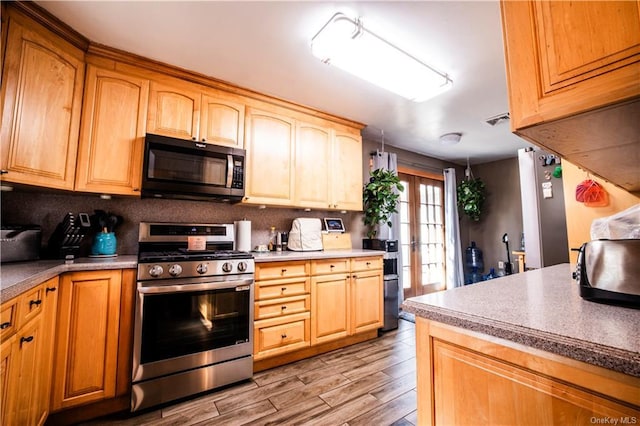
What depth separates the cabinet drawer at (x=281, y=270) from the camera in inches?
87.3

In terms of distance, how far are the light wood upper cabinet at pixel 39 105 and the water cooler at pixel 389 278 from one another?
9.19 ft

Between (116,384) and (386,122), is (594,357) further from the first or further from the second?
(386,122)

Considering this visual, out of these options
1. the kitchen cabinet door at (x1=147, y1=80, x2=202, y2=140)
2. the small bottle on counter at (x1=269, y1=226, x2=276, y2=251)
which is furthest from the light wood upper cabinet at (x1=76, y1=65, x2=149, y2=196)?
the small bottle on counter at (x1=269, y1=226, x2=276, y2=251)

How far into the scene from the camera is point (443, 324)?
2.50 feet

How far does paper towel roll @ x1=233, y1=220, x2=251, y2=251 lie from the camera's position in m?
2.54

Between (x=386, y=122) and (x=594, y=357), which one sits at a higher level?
(x=386, y=122)

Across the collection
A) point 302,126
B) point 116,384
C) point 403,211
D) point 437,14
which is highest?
point 437,14

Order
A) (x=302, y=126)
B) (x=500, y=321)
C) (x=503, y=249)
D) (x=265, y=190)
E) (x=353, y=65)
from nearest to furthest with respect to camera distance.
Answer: (x=500, y=321), (x=353, y=65), (x=265, y=190), (x=302, y=126), (x=503, y=249)

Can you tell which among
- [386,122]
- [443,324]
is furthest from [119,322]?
[386,122]

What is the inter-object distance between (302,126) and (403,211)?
2.28m

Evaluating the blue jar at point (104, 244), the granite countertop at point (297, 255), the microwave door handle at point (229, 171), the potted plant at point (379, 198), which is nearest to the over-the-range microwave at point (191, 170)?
the microwave door handle at point (229, 171)

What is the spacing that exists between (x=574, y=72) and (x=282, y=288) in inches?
84.1

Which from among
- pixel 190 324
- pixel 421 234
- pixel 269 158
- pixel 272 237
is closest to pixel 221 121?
pixel 269 158

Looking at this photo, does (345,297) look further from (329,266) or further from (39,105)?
(39,105)
